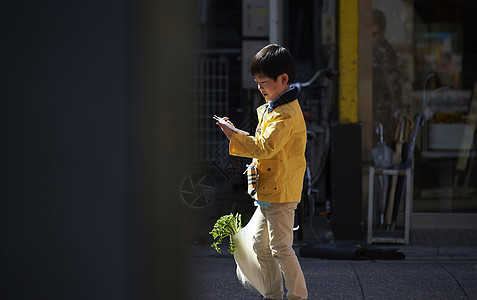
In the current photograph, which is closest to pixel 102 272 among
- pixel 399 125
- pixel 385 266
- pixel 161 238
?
pixel 161 238

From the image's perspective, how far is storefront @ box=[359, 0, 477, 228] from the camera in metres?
6.73

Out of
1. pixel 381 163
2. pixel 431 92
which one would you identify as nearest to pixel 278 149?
pixel 381 163

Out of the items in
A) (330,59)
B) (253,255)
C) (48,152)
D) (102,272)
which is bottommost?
(253,255)

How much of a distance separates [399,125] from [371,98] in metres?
0.41

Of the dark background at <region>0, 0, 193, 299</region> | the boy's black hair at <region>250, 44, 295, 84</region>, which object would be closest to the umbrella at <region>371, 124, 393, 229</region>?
the boy's black hair at <region>250, 44, 295, 84</region>

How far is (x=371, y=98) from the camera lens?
6633mm

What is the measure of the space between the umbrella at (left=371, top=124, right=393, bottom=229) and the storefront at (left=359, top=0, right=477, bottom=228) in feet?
0.59

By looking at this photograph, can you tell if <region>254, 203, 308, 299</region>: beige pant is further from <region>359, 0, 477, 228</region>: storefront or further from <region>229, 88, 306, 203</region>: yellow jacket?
<region>359, 0, 477, 228</region>: storefront

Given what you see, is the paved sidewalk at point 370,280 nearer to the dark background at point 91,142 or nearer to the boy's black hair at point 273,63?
the boy's black hair at point 273,63

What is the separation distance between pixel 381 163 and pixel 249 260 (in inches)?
125

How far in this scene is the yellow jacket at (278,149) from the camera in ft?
10.4

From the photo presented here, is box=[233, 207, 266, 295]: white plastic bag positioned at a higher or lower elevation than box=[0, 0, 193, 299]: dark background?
lower

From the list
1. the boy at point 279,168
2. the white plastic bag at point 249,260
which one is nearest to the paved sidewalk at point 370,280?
the white plastic bag at point 249,260

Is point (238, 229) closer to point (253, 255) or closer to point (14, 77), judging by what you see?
point (253, 255)
